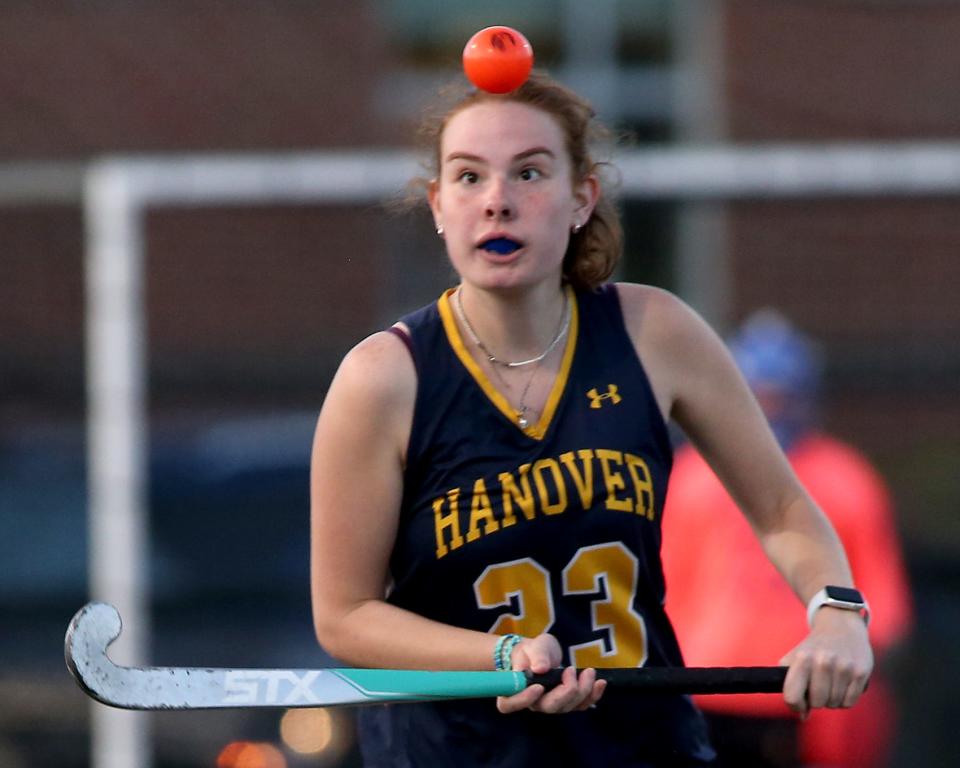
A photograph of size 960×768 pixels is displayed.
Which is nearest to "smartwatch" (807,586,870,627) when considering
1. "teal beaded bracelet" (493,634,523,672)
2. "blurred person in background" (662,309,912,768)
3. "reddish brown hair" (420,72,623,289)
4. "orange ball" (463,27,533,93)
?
Answer: "teal beaded bracelet" (493,634,523,672)

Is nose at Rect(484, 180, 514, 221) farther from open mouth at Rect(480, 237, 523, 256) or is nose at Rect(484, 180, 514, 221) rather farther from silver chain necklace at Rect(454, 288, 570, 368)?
silver chain necklace at Rect(454, 288, 570, 368)

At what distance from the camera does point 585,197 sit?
2.79 m

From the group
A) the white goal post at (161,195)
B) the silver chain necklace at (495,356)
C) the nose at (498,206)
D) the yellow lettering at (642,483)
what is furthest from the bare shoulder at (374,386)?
the white goal post at (161,195)

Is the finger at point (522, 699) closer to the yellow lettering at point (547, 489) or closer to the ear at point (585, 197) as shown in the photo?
the yellow lettering at point (547, 489)

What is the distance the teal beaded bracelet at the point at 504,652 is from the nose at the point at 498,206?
2.16 feet

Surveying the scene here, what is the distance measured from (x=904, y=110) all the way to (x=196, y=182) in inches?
207

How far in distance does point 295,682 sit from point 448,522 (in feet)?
1.13

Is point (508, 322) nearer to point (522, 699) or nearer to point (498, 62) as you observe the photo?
point (498, 62)

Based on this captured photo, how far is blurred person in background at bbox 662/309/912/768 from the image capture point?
15.6ft

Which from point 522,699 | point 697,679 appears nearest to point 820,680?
point 697,679

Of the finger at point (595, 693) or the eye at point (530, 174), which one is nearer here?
the finger at point (595, 693)

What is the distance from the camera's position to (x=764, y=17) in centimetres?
1120

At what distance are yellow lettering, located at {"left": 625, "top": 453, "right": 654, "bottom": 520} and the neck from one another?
246 millimetres

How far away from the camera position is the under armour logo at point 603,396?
270cm
